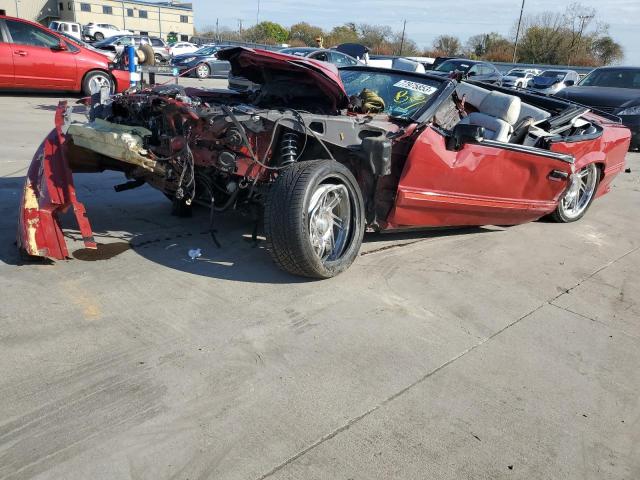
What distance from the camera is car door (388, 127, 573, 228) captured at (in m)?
4.17

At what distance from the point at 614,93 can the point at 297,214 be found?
33.1ft

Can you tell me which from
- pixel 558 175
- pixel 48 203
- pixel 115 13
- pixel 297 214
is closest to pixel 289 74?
pixel 297 214

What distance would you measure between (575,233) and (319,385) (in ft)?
13.4

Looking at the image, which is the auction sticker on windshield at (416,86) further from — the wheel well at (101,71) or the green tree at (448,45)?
the green tree at (448,45)

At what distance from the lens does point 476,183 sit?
459cm

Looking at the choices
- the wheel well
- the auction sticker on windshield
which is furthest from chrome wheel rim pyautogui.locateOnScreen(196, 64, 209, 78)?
the auction sticker on windshield

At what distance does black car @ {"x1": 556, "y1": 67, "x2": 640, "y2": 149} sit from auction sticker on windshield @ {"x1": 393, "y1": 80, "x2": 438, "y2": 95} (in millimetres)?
7267

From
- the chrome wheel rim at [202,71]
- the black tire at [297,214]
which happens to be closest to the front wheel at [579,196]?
the black tire at [297,214]

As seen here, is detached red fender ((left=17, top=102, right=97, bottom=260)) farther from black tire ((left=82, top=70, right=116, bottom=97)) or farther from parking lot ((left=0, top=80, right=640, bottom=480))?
black tire ((left=82, top=70, right=116, bottom=97))

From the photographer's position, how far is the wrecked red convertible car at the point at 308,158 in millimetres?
3660

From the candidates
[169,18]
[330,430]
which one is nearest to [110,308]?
[330,430]

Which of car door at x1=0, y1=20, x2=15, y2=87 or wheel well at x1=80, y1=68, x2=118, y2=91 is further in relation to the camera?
wheel well at x1=80, y1=68, x2=118, y2=91

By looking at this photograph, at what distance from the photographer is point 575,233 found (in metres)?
5.77

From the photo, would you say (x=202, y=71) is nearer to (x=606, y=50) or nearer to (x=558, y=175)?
(x=558, y=175)
